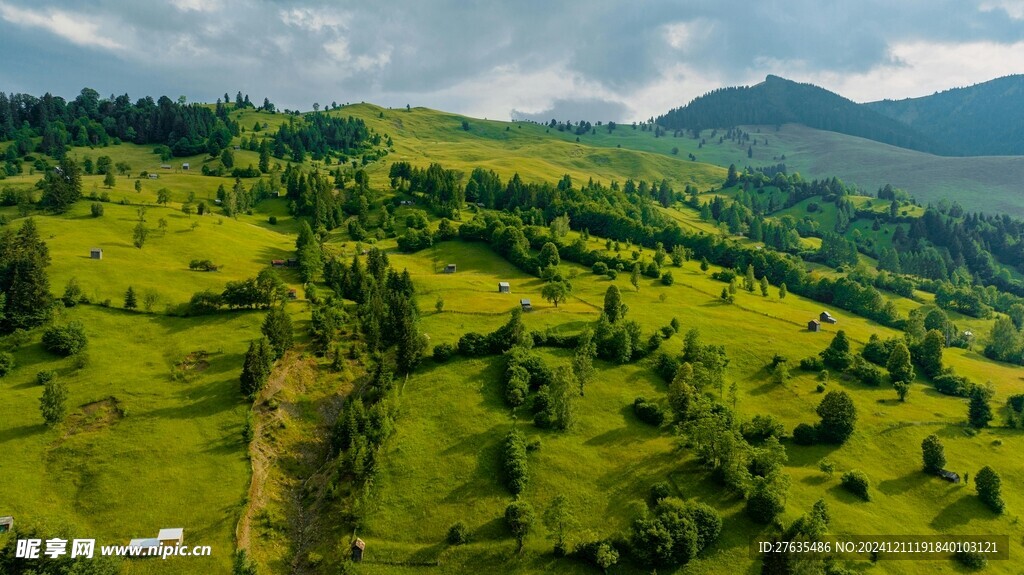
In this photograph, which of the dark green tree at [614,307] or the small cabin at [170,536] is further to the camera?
the dark green tree at [614,307]

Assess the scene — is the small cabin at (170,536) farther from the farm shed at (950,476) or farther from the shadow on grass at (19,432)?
the farm shed at (950,476)

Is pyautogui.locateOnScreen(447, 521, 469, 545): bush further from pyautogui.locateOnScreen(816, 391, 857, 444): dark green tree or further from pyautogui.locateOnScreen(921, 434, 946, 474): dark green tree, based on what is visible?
pyautogui.locateOnScreen(921, 434, 946, 474): dark green tree

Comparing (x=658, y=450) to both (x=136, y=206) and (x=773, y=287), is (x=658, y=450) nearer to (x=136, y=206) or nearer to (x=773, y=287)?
(x=773, y=287)

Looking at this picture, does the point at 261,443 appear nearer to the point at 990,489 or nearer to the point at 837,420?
the point at 837,420

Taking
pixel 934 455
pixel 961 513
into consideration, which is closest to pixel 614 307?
pixel 934 455

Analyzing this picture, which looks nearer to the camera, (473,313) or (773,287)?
(473,313)

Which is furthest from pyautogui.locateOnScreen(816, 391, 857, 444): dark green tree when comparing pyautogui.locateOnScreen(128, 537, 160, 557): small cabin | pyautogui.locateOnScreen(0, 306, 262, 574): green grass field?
pyautogui.locateOnScreen(128, 537, 160, 557): small cabin

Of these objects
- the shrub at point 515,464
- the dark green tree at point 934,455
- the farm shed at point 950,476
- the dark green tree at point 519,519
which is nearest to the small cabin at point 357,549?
the dark green tree at point 519,519

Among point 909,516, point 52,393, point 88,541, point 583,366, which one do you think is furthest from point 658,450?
point 52,393
